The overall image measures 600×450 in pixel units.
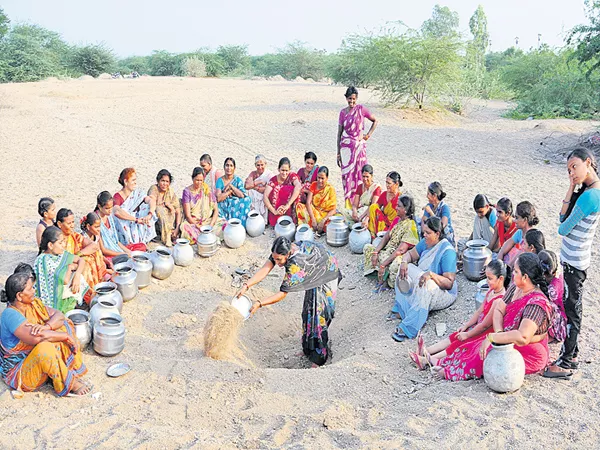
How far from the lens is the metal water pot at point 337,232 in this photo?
647cm

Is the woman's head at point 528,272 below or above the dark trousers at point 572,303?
above

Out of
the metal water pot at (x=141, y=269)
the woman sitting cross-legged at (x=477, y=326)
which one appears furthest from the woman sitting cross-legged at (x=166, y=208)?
the woman sitting cross-legged at (x=477, y=326)

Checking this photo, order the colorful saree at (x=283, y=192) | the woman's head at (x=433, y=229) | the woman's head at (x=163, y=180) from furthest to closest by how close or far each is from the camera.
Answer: the colorful saree at (x=283, y=192) < the woman's head at (x=163, y=180) < the woman's head at (x=433, y=229)

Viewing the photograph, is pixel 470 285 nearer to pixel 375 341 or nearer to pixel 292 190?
pixel 375 341

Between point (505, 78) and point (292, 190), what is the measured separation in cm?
1712

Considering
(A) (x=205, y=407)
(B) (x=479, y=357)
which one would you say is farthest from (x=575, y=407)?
(A) (x=205, y=407)

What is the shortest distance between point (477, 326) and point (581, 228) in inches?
37.0

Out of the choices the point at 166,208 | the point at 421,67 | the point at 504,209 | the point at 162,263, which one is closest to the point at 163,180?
the point at 166,208

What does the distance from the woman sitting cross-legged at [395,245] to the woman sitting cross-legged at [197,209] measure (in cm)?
208

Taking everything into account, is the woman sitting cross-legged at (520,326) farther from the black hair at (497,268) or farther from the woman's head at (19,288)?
the woman's head at (19,288)

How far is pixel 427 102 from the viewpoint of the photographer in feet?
52.1

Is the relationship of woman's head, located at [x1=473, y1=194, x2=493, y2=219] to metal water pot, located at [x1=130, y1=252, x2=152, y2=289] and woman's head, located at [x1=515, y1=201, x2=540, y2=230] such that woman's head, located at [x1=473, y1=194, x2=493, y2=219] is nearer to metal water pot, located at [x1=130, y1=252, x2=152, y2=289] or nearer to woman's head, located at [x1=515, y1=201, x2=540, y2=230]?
woman's head, located at [x1=515, y1=201, x2=540, y2=230]

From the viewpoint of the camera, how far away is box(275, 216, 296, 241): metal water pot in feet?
21.9

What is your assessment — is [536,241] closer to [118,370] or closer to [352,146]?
[118,370]
